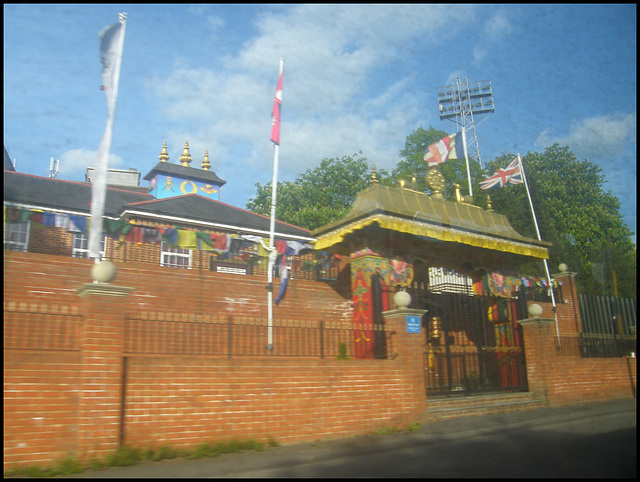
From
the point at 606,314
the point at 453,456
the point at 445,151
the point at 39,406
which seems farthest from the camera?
the point at 606,314

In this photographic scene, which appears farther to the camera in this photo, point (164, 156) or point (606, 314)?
point (164, 156)

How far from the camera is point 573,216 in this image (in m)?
35.4

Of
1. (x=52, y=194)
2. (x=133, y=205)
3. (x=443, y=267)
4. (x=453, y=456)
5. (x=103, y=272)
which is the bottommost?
(x=453, y=456)

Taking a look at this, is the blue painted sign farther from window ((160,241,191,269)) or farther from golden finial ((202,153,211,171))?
golden finial ((202,153,211,171))

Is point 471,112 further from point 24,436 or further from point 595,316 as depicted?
point 24,436

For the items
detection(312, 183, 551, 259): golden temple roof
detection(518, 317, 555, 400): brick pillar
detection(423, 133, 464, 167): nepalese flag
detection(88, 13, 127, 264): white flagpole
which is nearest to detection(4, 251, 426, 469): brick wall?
detection(88, 13, 127, 264): white flagpole

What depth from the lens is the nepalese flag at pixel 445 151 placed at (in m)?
17.2

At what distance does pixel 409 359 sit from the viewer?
10984 millimetres

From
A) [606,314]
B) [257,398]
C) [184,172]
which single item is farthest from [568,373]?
[184,172]

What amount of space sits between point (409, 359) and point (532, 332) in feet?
15.3

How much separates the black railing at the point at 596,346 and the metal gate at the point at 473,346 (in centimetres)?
148

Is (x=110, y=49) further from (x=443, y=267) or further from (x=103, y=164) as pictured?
(x=443, y=267)

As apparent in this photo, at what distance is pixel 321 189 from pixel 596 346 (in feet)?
85.8

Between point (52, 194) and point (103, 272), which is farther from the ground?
point (52, 194)
